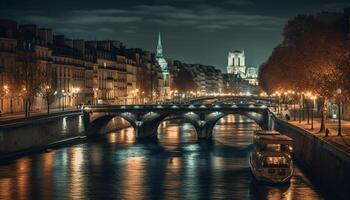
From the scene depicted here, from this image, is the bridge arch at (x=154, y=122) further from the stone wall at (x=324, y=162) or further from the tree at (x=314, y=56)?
the stone wall at (x=324, y=162)

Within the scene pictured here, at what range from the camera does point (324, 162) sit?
56406 mm

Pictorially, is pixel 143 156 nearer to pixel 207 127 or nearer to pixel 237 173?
pixel 237 173

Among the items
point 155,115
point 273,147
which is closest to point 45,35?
point 155,115

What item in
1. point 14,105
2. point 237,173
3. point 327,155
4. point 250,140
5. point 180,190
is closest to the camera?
point 327,155

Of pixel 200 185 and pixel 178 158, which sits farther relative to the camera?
pixel 178 158

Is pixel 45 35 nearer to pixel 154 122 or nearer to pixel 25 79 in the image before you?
pixel 154 122

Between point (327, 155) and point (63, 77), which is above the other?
point (63, 77)

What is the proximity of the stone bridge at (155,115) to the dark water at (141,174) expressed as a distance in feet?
43.4

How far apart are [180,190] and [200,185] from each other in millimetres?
2964

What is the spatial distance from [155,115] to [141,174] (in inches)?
1803

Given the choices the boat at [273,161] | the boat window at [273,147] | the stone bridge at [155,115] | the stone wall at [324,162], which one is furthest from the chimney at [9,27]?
the boat window at [273,147]

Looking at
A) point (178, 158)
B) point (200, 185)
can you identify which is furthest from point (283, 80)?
point (200, 185)

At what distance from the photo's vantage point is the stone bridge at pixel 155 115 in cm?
11012

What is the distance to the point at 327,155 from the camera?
5478cm
